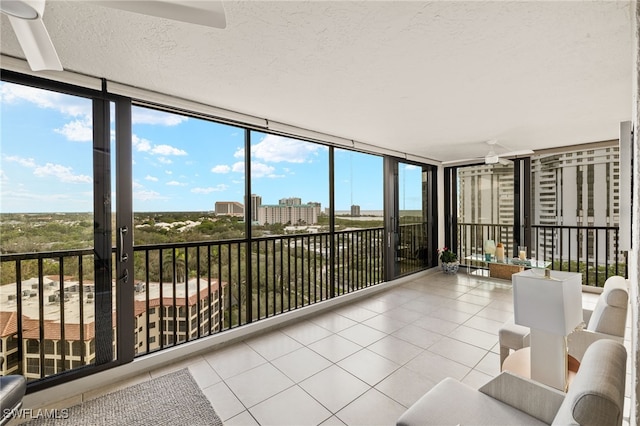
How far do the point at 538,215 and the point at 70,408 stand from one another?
6282 millimetres

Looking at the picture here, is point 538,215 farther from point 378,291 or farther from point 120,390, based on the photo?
point 120,390

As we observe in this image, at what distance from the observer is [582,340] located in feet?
6.21

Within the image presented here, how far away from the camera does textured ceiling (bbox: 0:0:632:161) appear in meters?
1.40

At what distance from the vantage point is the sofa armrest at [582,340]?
1.86m

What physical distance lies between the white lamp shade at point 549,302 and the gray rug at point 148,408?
6.18 ft

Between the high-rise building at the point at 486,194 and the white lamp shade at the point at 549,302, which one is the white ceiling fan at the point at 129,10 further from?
the high-rise building at the point at 486,194

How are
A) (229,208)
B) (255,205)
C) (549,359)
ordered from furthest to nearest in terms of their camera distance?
1. (255,205)
2. (229,208)
3. (549,359)

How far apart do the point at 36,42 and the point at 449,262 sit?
5.96 m

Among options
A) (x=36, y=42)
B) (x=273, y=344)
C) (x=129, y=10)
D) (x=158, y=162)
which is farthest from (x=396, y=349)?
(x=36, y=42)

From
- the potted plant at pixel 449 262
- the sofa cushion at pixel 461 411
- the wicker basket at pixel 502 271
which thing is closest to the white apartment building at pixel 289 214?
the sofa cushion at pixel 461 411

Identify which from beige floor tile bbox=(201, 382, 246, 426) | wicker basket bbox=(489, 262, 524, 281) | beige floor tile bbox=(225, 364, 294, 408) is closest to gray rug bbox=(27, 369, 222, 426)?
beige floor tile bbox=(201, 382, 246, 426)

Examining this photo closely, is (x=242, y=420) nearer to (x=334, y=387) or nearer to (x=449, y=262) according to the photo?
(x=334, y=387)

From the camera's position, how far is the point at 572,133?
3543 millimetres

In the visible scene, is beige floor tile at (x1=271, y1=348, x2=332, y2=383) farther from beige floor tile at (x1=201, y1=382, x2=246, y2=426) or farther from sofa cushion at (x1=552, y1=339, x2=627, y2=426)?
sofa cushion at (x1=552, y1=339, x2=627, y2=426)
